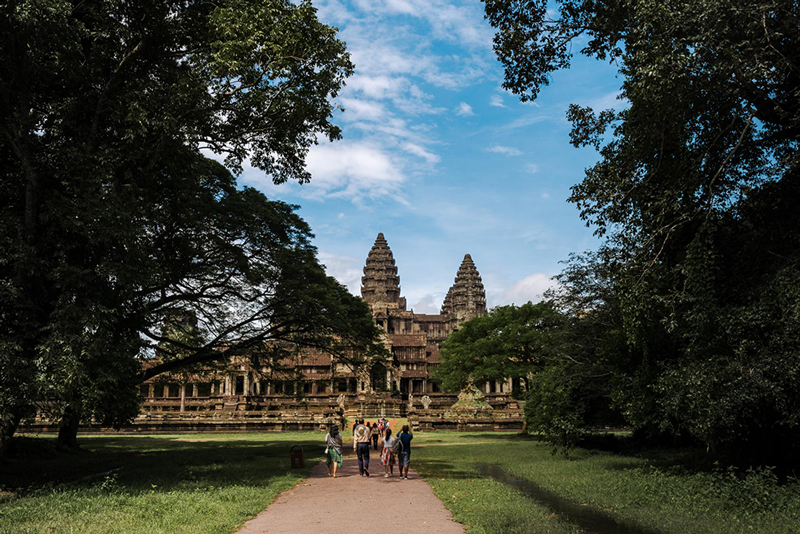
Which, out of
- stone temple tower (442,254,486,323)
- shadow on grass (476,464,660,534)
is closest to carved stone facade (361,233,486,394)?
stone temple tower (442,254,486,323)

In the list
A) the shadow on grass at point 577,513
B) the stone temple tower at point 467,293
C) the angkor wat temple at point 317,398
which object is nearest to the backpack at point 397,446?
the shadow on grass at point 577,513

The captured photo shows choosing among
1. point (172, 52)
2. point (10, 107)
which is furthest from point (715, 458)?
point (10, 107)

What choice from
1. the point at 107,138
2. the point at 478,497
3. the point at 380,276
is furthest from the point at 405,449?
the point at 380,276

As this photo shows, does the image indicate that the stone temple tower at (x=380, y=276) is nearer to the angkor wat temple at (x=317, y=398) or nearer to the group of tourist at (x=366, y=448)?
the angkor wat temple at (x=317, y=398)

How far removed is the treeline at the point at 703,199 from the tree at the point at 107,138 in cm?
597

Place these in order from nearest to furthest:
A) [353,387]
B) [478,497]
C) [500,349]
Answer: [478,497] < [500,349] < [353,387]

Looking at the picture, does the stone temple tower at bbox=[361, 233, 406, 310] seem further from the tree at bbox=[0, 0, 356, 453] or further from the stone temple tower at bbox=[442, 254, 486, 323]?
the tree at bbox=[0, 0, 356, 453]

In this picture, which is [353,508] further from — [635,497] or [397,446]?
[635,497]

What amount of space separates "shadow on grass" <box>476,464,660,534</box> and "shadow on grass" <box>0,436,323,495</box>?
6111mm

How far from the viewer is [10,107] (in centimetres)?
1339

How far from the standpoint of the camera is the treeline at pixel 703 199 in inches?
416

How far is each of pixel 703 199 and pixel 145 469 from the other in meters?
16.2

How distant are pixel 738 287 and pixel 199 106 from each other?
42.4ft

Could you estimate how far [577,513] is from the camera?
11188 mm
